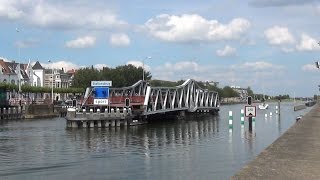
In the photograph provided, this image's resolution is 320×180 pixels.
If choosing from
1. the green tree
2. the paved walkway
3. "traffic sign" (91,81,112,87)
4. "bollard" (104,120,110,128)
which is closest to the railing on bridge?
"traffic sign" (91,81,112,87)

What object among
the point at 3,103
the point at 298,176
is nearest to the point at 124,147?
the point at 298,176

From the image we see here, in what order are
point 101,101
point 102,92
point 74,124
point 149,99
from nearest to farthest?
point 74,124, point 101,101, point 102,92, point 149,99

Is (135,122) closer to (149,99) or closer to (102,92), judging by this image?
(102,92)

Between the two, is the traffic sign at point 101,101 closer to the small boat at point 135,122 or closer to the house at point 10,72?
the small boat at point 135,122

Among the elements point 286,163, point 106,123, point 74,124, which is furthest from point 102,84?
point 286,163

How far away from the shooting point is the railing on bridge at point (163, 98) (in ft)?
285

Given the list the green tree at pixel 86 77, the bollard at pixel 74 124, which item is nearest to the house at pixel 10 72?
the green tree at pixel 86 77

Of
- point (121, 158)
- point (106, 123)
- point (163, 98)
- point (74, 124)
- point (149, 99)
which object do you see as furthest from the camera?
point (163, 98)

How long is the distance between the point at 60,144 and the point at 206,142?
532 inches

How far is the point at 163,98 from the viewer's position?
347 ft

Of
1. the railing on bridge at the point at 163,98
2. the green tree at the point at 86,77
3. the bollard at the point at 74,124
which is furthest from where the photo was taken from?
the green tree at the point at 86,77

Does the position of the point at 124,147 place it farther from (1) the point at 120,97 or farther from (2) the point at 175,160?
(1) the point at 120,97

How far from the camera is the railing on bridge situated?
86.9 meters

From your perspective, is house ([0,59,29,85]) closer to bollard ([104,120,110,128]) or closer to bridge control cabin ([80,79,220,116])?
bridge control cabin ([80,79,220,116])
